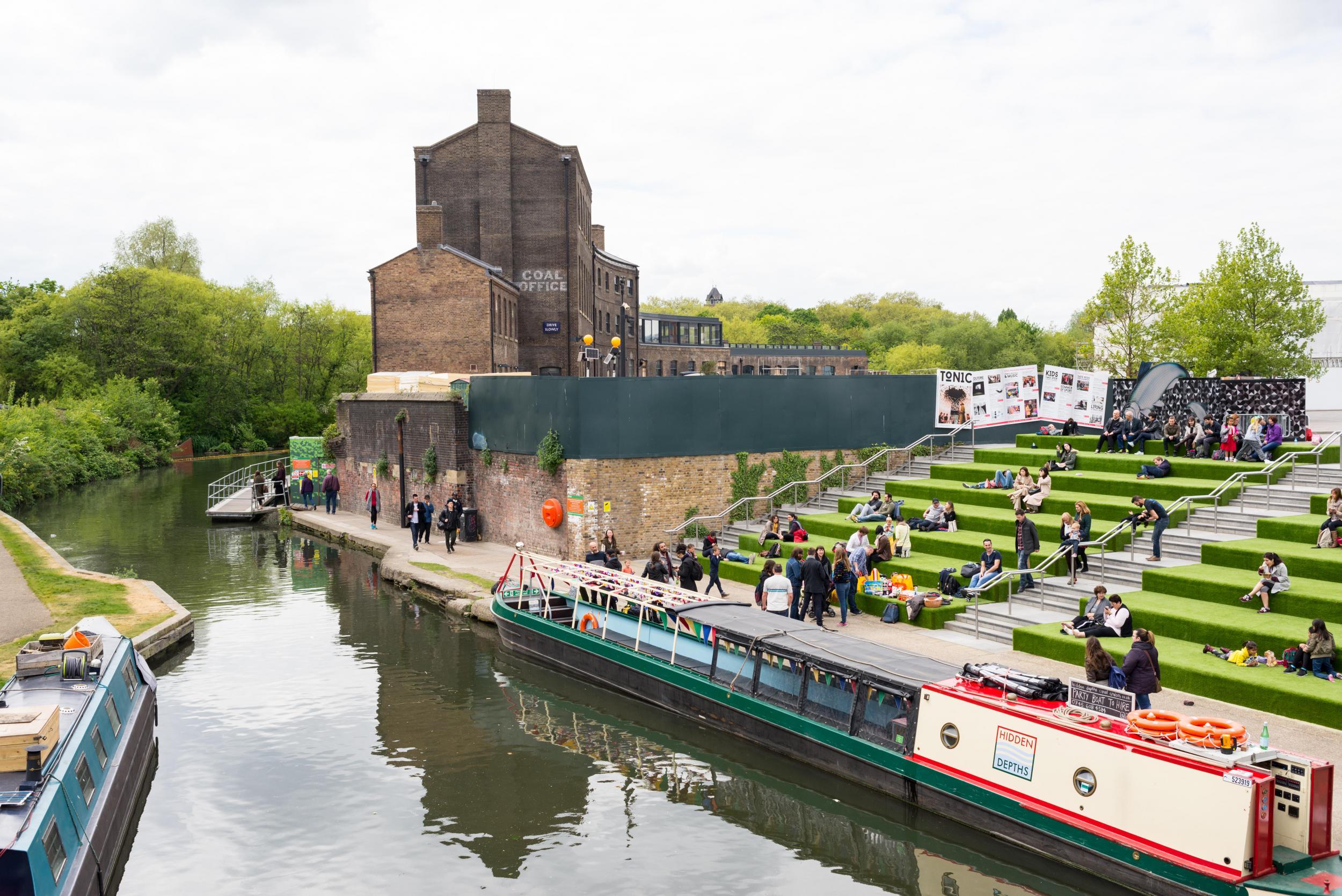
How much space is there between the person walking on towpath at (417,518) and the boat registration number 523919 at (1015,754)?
19.5 meters

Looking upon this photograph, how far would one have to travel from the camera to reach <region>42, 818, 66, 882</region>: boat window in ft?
29.5

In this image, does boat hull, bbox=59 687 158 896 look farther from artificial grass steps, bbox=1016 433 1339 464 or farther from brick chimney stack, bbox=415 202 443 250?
brick chimney stack, bbox=415 202 443 250

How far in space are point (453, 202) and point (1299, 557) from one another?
37899 mm

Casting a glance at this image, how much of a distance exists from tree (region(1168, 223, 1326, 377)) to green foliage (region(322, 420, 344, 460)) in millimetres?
Answer: 30236

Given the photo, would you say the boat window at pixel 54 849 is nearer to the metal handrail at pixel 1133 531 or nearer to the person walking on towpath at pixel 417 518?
the metal handrail at pixel 1133 531

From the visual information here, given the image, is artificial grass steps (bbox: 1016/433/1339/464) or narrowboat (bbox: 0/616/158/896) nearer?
narrowboat (bbox: 0/616/158/896)

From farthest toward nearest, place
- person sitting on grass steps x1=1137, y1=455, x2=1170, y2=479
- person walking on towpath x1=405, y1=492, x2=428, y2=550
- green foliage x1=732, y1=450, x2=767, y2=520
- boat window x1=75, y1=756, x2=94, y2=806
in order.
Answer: person walking on towpath x1=405, y1=492, x2=428, y2=550 → green foliage x1=732, y1=450, x2=767, y2=520 → person sitting on grass steps x1=1137, y1=455, x2=1170, y2=479 → boat window x1=75, y1=756, x2=94, y2=806

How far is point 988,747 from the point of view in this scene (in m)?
11.3

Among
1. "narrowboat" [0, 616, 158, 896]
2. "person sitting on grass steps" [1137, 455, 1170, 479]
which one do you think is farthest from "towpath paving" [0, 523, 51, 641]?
"person sitting on grass steps" [1137, 455, 1170, 479]

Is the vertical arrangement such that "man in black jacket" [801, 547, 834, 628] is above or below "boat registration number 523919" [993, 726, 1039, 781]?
above

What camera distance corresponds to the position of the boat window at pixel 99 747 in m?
11.4

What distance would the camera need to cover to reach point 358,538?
31188 mm

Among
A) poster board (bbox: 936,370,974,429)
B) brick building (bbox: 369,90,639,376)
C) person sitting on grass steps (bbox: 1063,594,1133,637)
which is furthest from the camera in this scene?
brick building (bbox: 369,90,639,376)

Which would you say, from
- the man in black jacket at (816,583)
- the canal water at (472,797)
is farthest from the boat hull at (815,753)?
the man in black jacket at (816,583)
